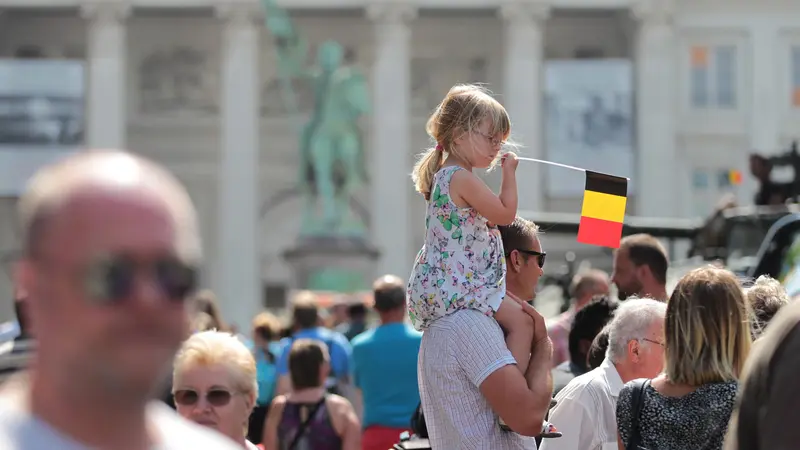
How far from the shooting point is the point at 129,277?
4.38 ft

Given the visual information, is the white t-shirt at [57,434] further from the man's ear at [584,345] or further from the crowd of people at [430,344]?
the man's ear at [584,345]

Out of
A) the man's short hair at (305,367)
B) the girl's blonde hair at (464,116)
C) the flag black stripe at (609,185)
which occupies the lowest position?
the man's short hair at (305,367)

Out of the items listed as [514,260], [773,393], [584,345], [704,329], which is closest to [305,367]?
[584,345]

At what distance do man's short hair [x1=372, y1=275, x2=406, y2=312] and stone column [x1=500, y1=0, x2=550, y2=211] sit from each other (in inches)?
1384

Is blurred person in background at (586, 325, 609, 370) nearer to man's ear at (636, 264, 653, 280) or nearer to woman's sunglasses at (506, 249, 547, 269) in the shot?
man's ear at (636, 264, 653, 280)

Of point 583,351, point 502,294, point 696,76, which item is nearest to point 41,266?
point 502,294

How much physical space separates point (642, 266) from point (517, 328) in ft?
6.89

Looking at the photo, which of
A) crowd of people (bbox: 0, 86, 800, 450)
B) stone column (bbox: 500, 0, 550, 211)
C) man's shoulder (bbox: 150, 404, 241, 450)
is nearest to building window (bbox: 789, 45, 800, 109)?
stone column (bbox: 500, 0, 550, 211)

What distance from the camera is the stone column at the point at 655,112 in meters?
44.2

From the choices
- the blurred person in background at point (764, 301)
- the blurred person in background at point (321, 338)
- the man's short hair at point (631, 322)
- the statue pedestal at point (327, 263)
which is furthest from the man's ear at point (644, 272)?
the statue pedestal at point (327, 263)

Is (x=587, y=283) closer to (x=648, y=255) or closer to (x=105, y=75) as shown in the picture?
(x=648, y=255)

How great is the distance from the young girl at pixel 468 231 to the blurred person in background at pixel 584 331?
1.97 metres

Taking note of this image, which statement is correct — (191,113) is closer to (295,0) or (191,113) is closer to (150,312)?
(295,0)

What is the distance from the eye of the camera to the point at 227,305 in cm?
4306
